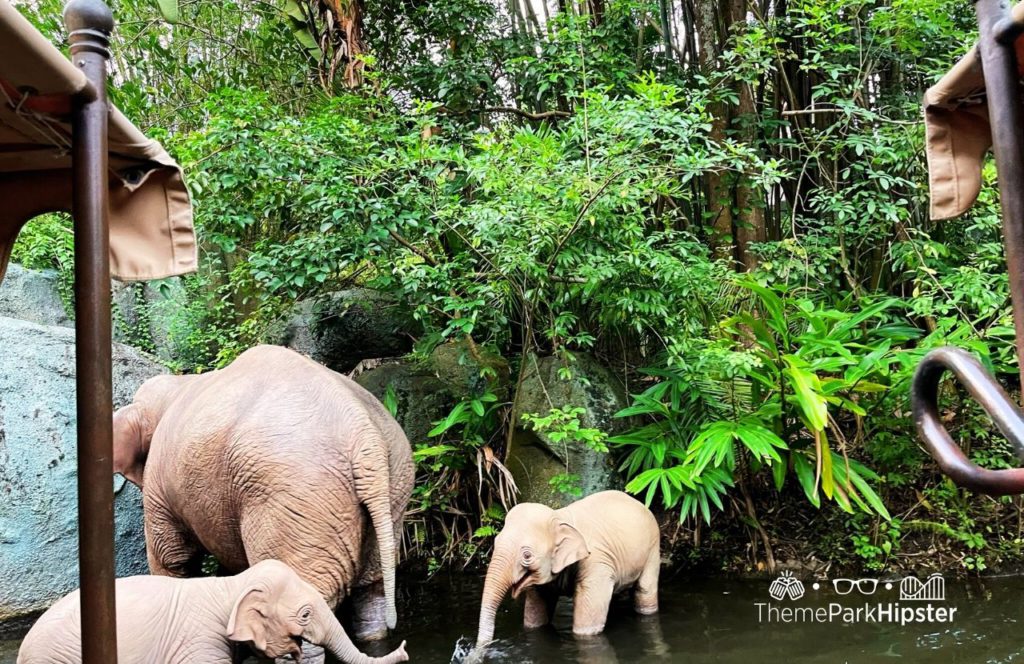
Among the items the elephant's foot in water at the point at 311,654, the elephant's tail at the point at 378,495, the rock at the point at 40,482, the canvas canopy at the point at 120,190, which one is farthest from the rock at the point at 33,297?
the canvas canopy at the point at 120,190

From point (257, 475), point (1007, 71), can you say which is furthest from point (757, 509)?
point (1007, 71)

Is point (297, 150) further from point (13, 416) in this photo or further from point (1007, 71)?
point (1007, 71)

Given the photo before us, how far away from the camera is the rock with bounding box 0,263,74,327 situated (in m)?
8.56

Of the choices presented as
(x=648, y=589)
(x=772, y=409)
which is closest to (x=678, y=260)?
(x=772, y=409)

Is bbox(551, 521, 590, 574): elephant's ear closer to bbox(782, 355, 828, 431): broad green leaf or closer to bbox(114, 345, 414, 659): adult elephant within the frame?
bbox(114, 345, 414, 659): adult elephant

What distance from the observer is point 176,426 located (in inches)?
191

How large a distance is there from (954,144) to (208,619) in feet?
10.8

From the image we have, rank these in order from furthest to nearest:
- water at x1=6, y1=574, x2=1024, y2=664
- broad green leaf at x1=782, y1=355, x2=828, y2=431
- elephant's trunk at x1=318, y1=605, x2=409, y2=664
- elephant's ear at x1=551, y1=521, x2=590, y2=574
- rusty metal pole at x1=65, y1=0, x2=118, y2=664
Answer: broad green leaf at x1=782, y1=355, x2=828, y2=431, elephant's ear at x1=551, y1=521, x2=590, y2=574, water at x1=6, y1=574, x2=1024, y2=664, elephant's trunk at x1=318, y1=605, x2=409, y2=664, rusty metal pole at x1=65, y1=0, x2=118, y2=664

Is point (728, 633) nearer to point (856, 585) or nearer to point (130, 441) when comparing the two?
point (856, 585)

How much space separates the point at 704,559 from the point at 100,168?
5226 mm

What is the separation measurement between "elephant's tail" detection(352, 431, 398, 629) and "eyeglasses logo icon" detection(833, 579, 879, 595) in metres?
2.95

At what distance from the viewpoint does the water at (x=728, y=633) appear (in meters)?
4.27

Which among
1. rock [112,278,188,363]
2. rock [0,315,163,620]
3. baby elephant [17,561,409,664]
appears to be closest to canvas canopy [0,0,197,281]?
baby elephant [17,561,409,664]

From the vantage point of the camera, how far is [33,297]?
8711mm
